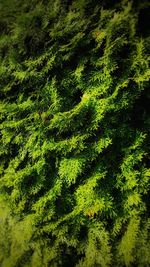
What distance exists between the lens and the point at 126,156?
3.35m

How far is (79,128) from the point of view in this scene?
348 centimetres

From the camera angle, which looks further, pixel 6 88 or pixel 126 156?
pixel 6 88

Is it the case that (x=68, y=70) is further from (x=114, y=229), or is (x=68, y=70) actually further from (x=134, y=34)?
(x=114, y=229)

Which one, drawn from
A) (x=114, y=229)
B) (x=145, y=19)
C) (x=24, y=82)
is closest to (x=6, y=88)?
(x=24, y=82)

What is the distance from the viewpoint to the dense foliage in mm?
3281

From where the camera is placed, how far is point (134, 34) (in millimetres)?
3166

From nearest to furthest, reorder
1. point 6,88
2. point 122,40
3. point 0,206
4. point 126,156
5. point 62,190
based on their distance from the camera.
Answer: point 122,40
point 126,156
point 62,190
point 6,88
point 0,206

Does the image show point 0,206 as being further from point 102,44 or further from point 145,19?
point 145,19

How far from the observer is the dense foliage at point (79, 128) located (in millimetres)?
3281

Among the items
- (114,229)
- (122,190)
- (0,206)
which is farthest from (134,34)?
(0,206)

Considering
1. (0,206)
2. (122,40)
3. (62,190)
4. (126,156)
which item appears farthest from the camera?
(0,206)

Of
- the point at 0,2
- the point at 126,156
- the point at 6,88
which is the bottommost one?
Answer: the point at 126,156

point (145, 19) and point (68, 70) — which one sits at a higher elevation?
point (145, 19)

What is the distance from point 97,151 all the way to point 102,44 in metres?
1.38
